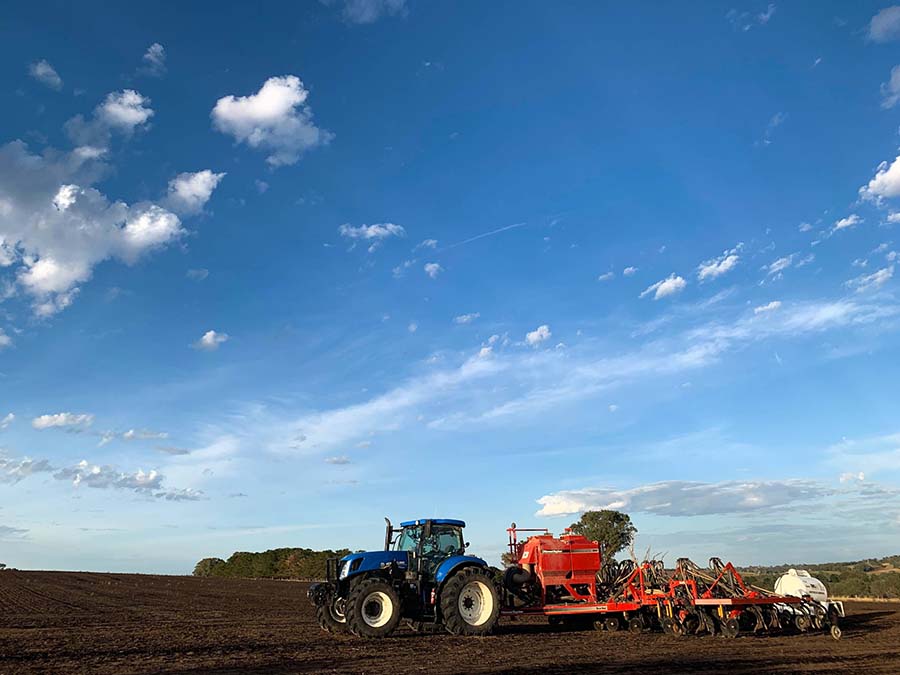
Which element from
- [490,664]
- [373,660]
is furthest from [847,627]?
[373,660]

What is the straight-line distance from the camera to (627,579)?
17.8m

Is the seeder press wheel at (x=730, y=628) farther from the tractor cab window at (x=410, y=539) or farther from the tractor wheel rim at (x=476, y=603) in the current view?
the tractor cab window at (x=410, y=539)

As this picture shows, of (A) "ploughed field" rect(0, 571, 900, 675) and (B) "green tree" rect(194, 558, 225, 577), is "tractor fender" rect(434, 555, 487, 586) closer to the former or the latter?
(A) "ploughed field" rect(0, 571, 900, 675)

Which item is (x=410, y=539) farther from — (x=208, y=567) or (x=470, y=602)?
(x=208, y=567)

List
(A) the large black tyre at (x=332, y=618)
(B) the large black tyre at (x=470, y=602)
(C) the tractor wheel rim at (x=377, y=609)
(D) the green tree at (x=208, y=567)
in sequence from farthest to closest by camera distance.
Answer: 1. (D) the green tree at (x=208, y=567)
2. (A) the large black tyre at (x=332, y=618)
3. (B) the large black tyre at (x=470, y=602)
4. (C) the tractor wheel rim at (x=377, y=609)

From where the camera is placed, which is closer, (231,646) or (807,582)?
(231,646)

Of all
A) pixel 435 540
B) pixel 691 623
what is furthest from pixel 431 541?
pixel 691 623

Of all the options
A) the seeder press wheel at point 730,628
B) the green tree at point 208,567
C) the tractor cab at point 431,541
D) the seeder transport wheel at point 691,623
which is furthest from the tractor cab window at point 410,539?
the green tree at point 208,567

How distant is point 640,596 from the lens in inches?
671

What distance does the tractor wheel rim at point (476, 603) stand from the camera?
622 inches

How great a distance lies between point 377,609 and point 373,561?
3.58ft

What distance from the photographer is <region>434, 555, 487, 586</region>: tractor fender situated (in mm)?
15711

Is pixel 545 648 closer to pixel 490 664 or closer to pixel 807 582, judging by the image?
pixel 490 664

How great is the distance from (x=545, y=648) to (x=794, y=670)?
4.67 m
